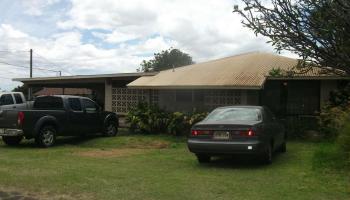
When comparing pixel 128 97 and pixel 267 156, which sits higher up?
pixel 128 97

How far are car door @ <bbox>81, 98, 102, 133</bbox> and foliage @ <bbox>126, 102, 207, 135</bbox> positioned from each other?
6.06ft

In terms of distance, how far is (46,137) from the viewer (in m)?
15.1

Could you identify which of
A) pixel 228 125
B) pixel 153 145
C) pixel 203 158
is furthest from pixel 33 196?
pixel 153 145

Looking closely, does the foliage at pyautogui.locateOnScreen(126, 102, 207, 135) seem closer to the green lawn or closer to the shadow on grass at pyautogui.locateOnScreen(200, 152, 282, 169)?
the green lawn

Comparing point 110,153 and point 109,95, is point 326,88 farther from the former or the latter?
point 109,95

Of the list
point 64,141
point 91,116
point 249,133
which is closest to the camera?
point 249,133

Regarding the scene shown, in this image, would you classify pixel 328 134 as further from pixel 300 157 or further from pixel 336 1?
pixel 336 1

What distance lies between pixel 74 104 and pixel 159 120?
134 inches

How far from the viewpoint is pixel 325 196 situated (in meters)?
7.46

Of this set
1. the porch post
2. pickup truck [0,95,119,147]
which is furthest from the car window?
the porch post

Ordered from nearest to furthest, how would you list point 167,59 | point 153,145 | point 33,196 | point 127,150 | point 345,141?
point 33,196 → point 345,141 → point 127,150 → point 153,145 → point 167,59

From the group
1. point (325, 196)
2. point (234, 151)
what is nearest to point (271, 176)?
point (234, 151)

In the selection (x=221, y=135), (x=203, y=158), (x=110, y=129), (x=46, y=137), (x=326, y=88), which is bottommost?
(x=203, y=158)

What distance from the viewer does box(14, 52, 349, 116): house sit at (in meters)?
17.4
